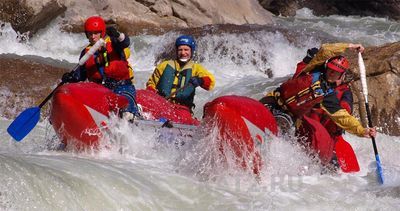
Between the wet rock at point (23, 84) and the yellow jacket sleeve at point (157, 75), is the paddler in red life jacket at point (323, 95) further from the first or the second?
the wet rock at point (23, 84)

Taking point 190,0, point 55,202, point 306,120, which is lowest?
point 55,202

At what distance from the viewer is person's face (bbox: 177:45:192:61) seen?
643cm

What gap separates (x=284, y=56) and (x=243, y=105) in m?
6.61

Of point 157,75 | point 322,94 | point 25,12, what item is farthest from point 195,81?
point 25,12

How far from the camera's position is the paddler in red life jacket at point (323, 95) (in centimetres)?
540

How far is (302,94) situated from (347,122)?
43 cm

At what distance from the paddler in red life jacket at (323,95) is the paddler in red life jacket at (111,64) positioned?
1.27m

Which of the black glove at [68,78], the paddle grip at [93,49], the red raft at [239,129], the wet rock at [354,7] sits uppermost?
the wet rock at [354,7]

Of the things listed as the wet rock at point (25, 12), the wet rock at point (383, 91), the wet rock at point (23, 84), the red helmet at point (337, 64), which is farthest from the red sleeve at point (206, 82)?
the wet rock at point (25, 12)

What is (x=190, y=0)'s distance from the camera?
15.3 meters

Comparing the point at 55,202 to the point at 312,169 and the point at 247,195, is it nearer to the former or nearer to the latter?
the point at 247,195

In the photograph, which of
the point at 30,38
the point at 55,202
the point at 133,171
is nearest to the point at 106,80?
the point at 133,171

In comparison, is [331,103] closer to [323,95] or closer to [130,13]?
[323,95]

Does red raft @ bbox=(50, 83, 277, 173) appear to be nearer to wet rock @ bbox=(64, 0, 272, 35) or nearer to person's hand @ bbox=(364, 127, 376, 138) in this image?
person's hand @ bbox=(364, 127, 376, 138)
